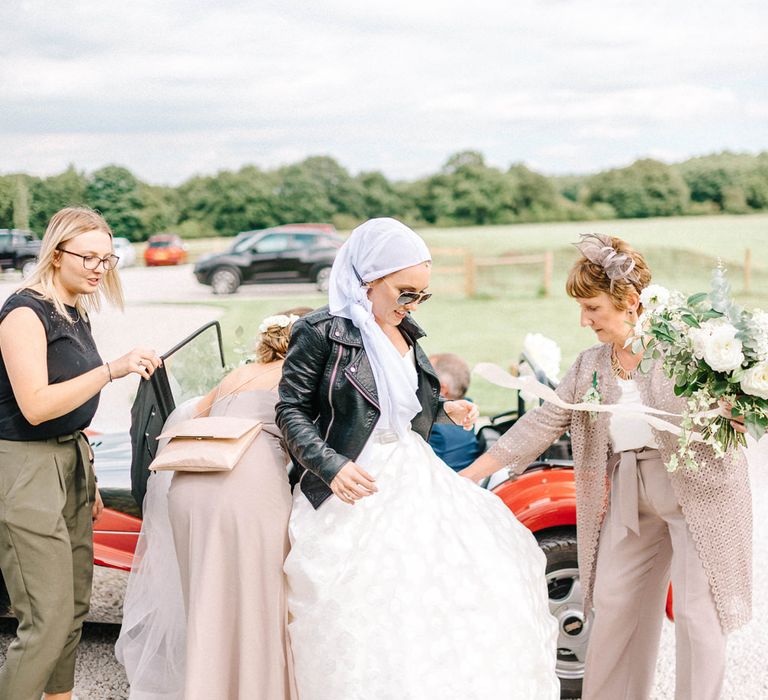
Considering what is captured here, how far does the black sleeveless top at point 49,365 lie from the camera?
2678 mm

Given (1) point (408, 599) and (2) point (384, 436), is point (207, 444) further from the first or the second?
(1) point (408, 599)

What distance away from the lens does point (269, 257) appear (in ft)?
40.7

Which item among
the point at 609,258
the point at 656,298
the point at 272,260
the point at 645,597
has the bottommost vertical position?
the point at 645,597

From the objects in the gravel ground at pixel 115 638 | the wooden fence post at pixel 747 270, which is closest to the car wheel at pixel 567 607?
the gravel ground at pixel 115 638

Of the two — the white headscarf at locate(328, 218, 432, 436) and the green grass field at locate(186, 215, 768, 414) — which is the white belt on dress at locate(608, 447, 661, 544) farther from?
the green grass field at locate(186, 215, 768, 414)

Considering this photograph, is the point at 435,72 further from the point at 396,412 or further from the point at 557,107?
the point at 396,412

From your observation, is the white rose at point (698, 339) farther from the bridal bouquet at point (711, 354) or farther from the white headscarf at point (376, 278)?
the white headscarf at point (376, 278)

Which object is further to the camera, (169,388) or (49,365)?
(169,388)

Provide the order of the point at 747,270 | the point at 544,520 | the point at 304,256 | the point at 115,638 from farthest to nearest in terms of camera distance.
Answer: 1. the point at 747,270
2. the point at 304,256
3. the point at 115,638
4. the point at 544,520

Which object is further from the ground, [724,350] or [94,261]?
[94,261]

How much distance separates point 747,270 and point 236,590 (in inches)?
521

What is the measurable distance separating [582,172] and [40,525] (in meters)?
12.4

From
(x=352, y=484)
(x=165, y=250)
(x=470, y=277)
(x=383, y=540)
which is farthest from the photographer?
(x=470, y=277)

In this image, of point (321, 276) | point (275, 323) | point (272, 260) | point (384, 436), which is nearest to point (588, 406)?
point (384, 436)
